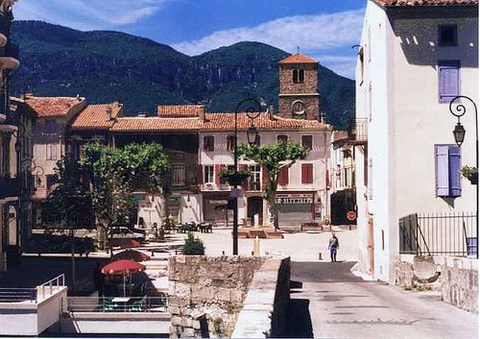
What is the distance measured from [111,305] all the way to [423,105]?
755 centimetres

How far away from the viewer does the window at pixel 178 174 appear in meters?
26.6

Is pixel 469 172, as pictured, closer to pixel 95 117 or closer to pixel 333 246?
pixel 333 246

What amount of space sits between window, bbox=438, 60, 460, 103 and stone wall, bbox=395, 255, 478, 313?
3198 millimetres

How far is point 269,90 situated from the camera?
19.5 m

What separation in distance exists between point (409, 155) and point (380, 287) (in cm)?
274

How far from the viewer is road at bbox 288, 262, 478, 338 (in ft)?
39.7

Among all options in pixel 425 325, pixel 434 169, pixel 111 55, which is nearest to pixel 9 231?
pixel 111 55

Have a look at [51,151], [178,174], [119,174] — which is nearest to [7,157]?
[119,174]

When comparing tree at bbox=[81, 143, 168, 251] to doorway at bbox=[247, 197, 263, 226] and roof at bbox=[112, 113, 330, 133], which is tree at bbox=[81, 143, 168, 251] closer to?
roof at bbox=[112, 113, 330, 133]

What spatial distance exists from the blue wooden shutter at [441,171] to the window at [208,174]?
7343 millimetres

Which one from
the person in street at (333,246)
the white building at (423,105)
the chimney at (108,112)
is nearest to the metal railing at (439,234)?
the white building at (423,105)

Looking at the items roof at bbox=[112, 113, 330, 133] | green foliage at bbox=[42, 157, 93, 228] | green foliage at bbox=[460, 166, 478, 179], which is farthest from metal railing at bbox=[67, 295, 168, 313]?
roof at bbox=[112, 113, 330, 133]

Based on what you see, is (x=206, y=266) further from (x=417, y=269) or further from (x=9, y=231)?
(x=9, y=231)

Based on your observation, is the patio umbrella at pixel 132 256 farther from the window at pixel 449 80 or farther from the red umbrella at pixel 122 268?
the window at pixel 449 80
